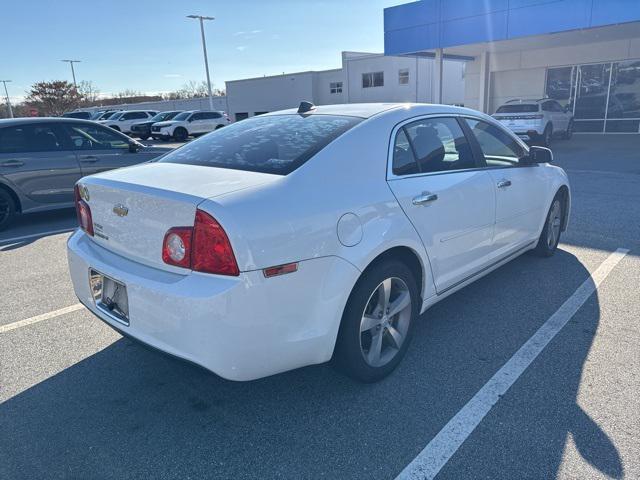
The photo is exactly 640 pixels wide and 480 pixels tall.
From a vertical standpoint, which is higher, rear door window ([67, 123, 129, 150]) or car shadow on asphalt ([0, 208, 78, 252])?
rear door window ([67, 123, 129, 150])

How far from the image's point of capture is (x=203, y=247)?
2.24m

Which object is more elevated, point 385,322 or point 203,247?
point 203,247

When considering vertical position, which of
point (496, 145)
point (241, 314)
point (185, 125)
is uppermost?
point (496, 145)

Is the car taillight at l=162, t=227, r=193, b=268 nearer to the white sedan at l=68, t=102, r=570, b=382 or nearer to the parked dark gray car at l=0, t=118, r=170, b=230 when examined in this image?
the white sedan at l=68, t=102, r=570, b=382

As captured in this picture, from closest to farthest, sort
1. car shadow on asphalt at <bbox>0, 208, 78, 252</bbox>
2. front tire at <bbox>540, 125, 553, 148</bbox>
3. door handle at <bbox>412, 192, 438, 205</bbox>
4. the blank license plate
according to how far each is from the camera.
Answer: the blank license plate
door handle at <bbox>412, 192, 438, 205</bbox>
car shadow on asphalt at <bbox>0, 208, 78, 252</bbox>
front tire at <bbox>540, 125, 553, 148</bbox>

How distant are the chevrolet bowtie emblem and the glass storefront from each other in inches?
901

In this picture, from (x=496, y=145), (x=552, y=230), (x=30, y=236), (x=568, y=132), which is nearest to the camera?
(x=496, y=145)

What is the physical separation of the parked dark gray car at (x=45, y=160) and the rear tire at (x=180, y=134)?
19540mm

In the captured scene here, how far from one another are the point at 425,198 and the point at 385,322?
810mm

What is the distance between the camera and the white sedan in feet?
7.34

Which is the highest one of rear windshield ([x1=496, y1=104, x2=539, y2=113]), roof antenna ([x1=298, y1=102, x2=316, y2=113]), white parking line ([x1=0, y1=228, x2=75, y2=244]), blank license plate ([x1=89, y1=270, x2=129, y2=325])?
roof antenna ([x1=298, y1=102, x2=316, y2=113])

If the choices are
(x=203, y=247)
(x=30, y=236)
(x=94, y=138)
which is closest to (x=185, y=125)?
(x=94, y=138)

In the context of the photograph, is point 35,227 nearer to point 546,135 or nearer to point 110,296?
point 110,296

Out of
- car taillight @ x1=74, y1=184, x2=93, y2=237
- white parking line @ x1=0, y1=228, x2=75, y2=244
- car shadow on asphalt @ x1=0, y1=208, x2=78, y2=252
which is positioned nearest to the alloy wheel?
car taillight @ x1=74, y1=184, x2=93, y2=237
